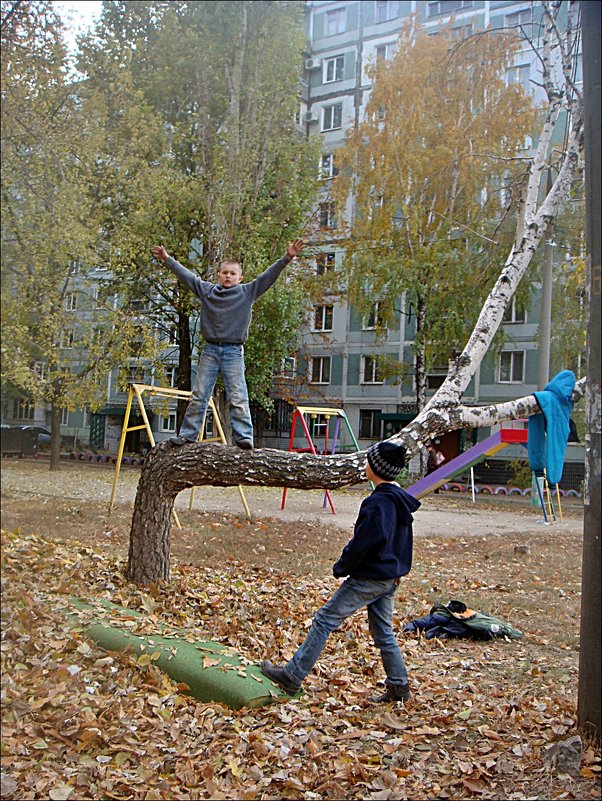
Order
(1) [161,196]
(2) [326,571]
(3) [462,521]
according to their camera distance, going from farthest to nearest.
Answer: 1. (3) [462,521]
2. (1) [161,196]
3. (2) [326,571]

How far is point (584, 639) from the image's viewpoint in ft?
9.84

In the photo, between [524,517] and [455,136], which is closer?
[524,517]

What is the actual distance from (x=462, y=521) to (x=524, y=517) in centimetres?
196

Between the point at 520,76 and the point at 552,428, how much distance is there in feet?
44.9

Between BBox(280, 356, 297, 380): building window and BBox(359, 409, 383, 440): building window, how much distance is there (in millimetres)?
4191

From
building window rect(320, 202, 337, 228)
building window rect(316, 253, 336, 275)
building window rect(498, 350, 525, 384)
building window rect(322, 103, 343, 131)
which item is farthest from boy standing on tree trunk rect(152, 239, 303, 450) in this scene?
building window rect(498, 350, 525, 384)

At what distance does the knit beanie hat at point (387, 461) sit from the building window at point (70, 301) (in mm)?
3953

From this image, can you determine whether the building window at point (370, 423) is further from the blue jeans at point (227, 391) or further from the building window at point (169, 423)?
the blue jeans at point (227, 391)

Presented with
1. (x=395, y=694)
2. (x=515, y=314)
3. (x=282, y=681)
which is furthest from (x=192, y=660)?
(x=515, y=314)

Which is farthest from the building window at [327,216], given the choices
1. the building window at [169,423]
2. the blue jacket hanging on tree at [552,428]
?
the blue jacket hanging on tree at [552,428]

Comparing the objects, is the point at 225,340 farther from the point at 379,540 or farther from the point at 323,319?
the point at 323,319

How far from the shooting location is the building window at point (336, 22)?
17331 millimetres

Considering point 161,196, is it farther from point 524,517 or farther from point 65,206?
point 524,517

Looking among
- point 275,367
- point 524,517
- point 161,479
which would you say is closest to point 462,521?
point 524,517
